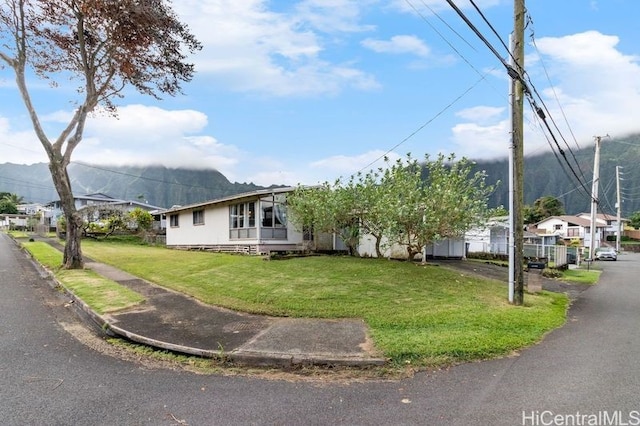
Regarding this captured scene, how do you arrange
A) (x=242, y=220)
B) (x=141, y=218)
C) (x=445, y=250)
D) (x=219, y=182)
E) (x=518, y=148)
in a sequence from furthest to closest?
(x=219, y=182) < (x=141, y=218) < (x=242, y=220) < (x=445, y=250) < (x=518, y=148)

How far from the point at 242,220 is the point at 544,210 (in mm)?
74892

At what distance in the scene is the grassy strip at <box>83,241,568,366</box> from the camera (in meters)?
5.98

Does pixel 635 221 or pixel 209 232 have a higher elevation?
pixel 635 221

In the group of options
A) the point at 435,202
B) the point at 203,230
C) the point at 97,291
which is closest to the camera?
the point at 97,291

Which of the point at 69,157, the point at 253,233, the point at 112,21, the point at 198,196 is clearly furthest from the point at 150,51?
the point at 198,196

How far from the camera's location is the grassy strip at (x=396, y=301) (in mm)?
5980

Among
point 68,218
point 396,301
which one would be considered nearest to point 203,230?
point 68,218

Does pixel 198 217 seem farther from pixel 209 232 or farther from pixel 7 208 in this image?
pixel 7 208

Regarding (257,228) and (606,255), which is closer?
(257,228)

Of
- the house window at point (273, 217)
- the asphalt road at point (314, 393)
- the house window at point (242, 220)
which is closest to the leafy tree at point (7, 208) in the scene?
the house window at point (242, 220)

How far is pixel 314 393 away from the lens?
4324mm

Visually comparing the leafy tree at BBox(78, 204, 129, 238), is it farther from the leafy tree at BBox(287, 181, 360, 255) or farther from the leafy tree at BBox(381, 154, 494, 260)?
the leafy tree at BBox(381, 154, 494, 260)

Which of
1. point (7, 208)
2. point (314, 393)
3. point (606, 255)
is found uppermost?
point (7, 208)

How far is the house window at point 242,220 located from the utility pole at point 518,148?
14.0m
